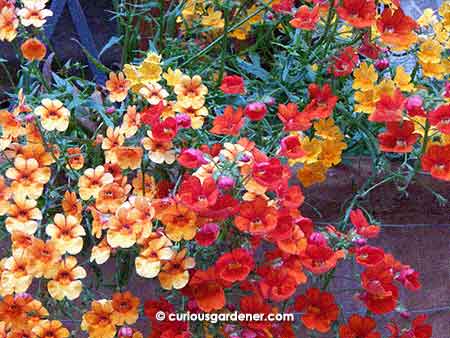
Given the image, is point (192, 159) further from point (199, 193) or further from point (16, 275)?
point (16, 275)

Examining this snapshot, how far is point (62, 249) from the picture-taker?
3.94 ft

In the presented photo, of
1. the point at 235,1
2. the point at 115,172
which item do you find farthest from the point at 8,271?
the point at 235,1

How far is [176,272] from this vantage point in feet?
3.90

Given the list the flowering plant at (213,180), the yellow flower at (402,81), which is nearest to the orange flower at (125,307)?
the flowering plant at (213,180)

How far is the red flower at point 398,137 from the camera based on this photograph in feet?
4.24

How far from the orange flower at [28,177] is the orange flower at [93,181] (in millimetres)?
54

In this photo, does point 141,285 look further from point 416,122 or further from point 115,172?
point 416,122

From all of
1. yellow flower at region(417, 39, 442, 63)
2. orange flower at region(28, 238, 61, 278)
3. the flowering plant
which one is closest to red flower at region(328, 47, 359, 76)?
the flowering plant

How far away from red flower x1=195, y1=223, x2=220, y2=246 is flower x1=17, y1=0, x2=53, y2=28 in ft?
1.48

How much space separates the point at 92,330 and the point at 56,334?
0.06m

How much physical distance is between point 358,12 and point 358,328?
0.48 metres

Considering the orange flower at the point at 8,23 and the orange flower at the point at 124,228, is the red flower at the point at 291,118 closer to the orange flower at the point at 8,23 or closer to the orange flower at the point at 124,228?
the orange flower at the point at 124,228

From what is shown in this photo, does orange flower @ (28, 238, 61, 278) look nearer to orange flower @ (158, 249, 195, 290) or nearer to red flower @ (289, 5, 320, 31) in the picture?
orange flower @ (158, 249, 195, 290)

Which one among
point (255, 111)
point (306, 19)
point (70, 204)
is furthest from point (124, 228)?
point (306, 19)
